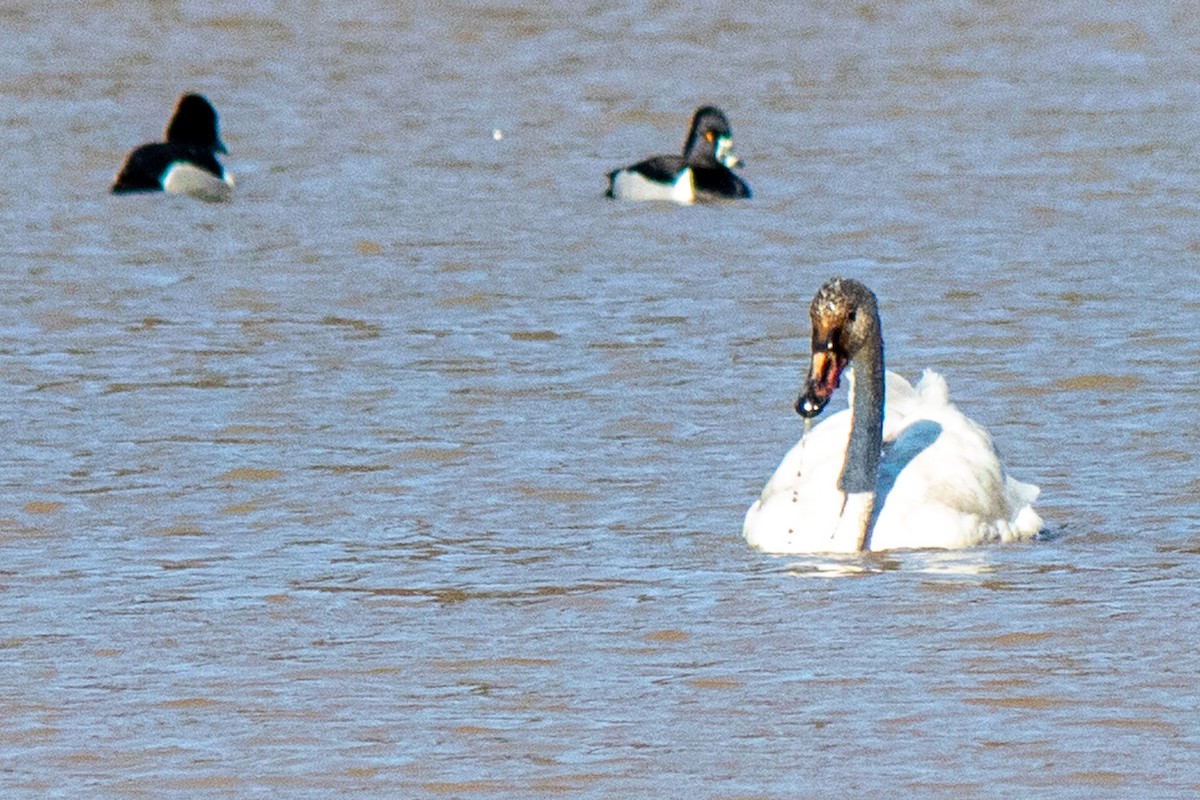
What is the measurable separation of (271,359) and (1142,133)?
329 inches

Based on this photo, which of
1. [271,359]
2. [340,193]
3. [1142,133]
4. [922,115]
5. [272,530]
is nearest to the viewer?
[272,530]

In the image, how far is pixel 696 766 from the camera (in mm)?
6109

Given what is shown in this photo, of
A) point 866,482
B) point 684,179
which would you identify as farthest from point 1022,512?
point 684,179

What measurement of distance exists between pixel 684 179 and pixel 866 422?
9184mm

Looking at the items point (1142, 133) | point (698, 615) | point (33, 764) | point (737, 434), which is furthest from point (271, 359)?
point (1142, 133)

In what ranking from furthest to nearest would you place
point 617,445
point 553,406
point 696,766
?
point 553,406
point 617,445
point 696,766

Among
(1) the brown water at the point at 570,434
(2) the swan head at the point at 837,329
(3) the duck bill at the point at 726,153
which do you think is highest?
(2) the swan head at the point at 837,329

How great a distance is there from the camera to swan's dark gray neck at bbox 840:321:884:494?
8474 mm

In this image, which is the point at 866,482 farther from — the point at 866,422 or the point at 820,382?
the point at 820,382

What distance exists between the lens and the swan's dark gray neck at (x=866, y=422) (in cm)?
847

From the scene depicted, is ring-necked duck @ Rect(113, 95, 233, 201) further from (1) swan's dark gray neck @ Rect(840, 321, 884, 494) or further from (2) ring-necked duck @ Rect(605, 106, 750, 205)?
(1) swan's dark gray neck @ Rect(840, 321, 884, 494)

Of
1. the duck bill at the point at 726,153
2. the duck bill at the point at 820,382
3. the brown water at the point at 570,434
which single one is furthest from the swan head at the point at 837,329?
the duck bill at the point at 726,153

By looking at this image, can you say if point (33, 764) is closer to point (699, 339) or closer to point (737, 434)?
point (737, 434)

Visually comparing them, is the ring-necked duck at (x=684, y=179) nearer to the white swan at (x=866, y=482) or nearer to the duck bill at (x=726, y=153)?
the duck bill at (x=726, y=153)
